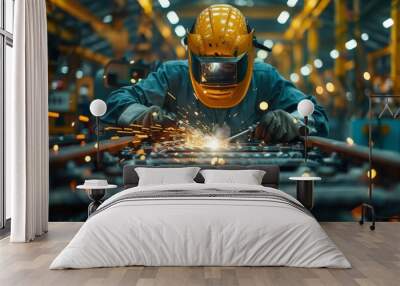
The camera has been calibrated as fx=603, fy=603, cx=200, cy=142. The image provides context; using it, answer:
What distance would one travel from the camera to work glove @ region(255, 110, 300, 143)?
299 inches

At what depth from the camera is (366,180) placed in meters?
7.54

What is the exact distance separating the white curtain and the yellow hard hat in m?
1.98

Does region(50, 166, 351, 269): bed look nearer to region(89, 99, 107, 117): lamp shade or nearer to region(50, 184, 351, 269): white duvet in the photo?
region(50, 184, 351, 269): white duvet

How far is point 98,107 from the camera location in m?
7.38

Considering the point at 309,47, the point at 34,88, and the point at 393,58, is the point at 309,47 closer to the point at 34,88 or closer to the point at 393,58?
the point at 393,58

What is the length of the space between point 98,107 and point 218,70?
1.56 meters

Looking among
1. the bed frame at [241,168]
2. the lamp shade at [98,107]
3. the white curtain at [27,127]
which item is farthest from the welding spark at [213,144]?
the white curtain at [27,127]

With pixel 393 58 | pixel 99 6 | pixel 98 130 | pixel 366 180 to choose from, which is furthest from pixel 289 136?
pixel 99 6

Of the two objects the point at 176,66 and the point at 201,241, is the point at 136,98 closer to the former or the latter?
the point at 176,66

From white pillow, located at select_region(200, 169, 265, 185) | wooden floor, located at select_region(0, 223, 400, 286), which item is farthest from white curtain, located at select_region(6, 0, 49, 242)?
white pillow, located at select_region(200, 169, 265, 185)

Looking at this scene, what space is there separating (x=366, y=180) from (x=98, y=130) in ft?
11.2

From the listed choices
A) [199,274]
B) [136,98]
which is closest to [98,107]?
[136,98]

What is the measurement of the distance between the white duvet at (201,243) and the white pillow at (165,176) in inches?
80.1

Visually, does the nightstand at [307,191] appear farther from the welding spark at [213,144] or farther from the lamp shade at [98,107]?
the lamp shade at [98,107]
